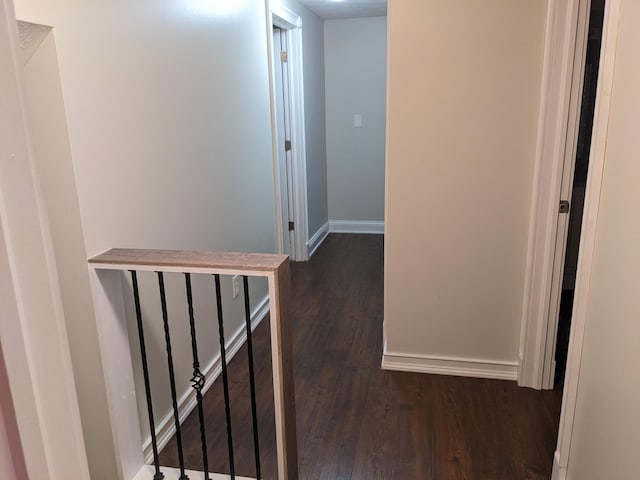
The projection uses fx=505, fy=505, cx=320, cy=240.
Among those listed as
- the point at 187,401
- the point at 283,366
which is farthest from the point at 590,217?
the point at 187,401

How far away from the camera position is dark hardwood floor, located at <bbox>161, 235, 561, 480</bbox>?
199cm

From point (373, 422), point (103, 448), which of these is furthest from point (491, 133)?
point (103, 448)

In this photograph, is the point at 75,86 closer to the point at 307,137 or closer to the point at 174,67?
the point at 174,67

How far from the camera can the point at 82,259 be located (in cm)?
164

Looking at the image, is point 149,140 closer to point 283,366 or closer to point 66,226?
point 66,226

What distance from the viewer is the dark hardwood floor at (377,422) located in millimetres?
1992

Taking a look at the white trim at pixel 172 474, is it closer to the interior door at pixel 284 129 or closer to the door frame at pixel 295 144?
the door frame at pixel 295 144

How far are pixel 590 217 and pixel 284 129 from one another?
3144 mm

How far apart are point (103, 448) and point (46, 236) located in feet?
5.15

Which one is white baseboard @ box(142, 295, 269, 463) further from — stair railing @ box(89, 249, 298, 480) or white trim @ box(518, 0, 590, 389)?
white trim @ box(518, 0, 590, 389)

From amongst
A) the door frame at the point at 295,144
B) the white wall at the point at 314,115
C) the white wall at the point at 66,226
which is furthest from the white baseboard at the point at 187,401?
the white wall at the point at 314,115

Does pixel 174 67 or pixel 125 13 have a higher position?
pixel 125 13

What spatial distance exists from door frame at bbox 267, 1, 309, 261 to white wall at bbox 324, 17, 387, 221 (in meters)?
0.96

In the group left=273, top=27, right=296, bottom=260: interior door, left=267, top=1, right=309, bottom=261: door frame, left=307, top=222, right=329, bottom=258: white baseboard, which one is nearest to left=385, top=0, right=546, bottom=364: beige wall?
left=267, top=1, right=309, bottom=261: door frame
